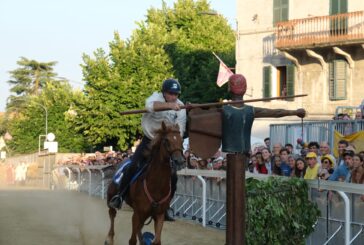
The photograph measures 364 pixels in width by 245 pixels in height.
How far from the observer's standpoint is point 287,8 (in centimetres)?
3684

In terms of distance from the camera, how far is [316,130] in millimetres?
19156

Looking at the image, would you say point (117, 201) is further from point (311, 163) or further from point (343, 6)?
point (343, 6)

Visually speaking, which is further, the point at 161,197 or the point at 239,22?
the point at 239,22

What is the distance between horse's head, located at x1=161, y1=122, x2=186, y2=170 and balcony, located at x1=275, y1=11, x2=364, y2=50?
81.2 feet

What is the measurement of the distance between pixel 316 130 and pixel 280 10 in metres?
19.0

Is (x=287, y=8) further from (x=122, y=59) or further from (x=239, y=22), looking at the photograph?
(x=122, y=59)

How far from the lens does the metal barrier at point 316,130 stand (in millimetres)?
17406

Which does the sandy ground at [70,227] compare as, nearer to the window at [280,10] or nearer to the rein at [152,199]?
the rein at [152,199]

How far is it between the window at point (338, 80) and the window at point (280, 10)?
13.3 ft

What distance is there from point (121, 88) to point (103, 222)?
3158 centimetres

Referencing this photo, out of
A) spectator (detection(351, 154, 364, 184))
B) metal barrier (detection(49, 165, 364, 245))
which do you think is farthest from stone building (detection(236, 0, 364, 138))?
spectator (detection(351, 154, 364, 184))

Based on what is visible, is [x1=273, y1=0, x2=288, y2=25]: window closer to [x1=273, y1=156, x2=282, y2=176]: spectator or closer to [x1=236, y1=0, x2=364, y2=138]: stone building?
[x1=236, y1=0, x2=364, y2=138]: stone building

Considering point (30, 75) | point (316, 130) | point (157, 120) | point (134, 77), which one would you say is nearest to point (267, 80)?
point (134, 77)

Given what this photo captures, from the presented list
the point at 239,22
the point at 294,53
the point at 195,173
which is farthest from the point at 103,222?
the point at 239,22
